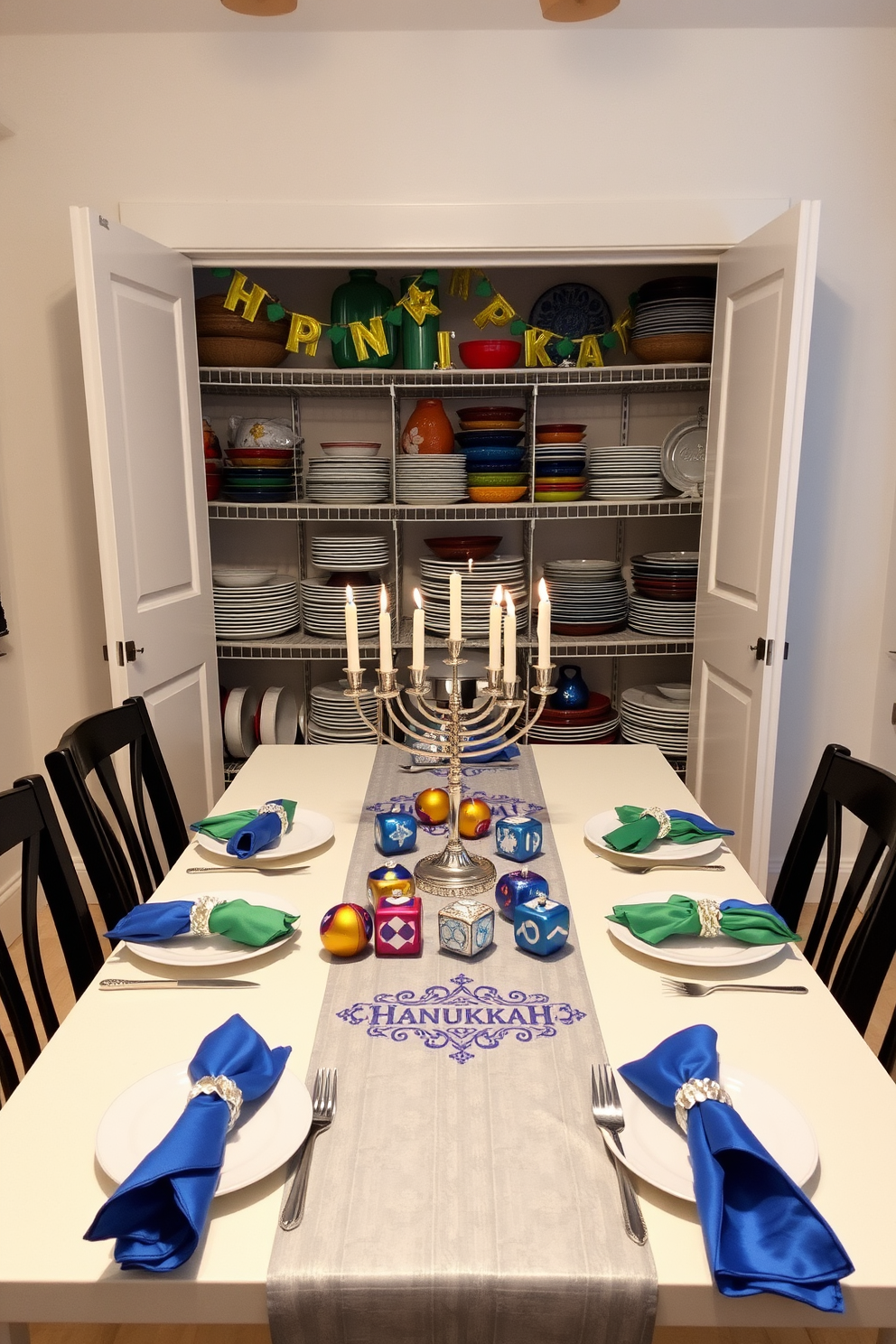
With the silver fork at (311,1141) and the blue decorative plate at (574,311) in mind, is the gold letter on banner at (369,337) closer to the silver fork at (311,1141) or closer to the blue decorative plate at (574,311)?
the blue decorative plate at (574,311)

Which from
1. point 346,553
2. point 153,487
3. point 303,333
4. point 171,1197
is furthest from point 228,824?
point 303,333

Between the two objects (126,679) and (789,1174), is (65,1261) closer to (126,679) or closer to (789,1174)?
(789,1174)

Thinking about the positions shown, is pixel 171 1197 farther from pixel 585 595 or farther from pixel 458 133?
pixel 458 133

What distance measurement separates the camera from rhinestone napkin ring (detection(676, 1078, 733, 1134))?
0.82m

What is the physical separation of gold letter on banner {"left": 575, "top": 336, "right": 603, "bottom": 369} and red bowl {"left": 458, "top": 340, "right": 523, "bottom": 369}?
0.69ft

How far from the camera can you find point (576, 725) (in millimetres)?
3016

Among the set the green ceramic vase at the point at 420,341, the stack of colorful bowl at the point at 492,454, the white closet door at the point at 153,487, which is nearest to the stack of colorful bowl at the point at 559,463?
the stack of colorful bowl at the point at 492,454

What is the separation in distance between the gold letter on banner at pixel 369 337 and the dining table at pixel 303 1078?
5.78 ft

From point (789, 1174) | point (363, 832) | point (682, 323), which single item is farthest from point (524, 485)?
point (789, 1174)

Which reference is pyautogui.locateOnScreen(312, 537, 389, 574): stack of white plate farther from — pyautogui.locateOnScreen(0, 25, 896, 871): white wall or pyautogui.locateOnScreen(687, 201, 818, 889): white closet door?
pyautogui.locateOnScreen(687, 201, 818, 889): white closet door

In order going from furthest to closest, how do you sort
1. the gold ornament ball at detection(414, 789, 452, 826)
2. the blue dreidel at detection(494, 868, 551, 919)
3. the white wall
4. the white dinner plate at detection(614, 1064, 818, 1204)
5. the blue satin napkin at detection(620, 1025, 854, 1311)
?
the white wall → the gold ornament ball at detection(414, 789, 452, 826) → the blue dreidel at detection(494, 868, 551, 919) → the white dinner plate at detection(614, 1064, 818, 1204) → the blue satin napkin at detection(620, 1025, 854, 1311)

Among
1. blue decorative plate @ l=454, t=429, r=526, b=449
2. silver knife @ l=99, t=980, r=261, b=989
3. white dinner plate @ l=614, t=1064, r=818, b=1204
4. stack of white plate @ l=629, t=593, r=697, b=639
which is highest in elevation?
blue decorative plate @ l=454, t=429, r=526, b=449

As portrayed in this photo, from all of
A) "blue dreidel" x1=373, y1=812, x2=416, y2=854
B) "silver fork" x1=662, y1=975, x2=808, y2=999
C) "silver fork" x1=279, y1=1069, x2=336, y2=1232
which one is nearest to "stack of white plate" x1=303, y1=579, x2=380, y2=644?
"blue dreidel" x1=373, y1=812, x2=416, y2=854

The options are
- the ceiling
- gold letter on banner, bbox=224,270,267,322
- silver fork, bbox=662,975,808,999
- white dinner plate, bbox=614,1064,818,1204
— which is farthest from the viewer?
gold letter on banner, bbox=224,270,267,322
